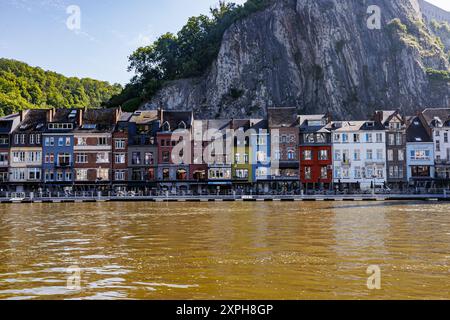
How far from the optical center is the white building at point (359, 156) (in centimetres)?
7456

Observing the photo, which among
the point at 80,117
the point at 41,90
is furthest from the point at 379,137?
the point at 41,90

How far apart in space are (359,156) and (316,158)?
7.00m

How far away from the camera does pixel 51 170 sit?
75812 millimetres

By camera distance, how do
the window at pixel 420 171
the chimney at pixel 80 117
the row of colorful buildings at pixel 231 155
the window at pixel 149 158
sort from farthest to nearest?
the chimney at pixel 80 117 → the window at pixel 149 158 → the row of colorful buildings at pixel 231 155 → the window at pixel 420 171

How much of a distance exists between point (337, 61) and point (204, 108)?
31.4 metres

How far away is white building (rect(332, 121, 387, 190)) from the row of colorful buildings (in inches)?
6.3

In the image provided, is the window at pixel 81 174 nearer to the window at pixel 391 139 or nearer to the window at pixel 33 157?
the window at pixel 33 157

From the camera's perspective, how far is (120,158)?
76250 millimetres

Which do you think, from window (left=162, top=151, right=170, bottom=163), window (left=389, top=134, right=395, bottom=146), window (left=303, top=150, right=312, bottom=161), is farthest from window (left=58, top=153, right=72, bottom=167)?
window (left=389, top=134, right=395, bottom=146)

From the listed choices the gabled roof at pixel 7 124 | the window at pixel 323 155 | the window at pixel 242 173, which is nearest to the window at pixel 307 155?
the window at pixel 323 155

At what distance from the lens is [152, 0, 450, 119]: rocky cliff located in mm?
99875

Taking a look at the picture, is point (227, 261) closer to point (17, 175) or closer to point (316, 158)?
point (316, 158)

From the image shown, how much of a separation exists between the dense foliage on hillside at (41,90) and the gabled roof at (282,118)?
165 ft

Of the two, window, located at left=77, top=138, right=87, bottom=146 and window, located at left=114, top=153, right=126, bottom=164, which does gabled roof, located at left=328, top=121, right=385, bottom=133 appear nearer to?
window, located at left=114, top=153, right=126, bottom=164
